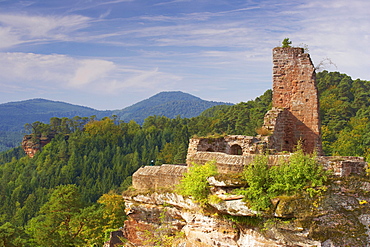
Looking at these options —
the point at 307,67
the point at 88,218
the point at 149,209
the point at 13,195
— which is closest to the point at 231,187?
the point at 149,209

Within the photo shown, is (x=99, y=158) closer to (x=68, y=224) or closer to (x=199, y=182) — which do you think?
(x=68, y=224)

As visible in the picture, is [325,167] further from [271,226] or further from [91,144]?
[91,144]

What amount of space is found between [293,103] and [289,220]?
7.24 meters

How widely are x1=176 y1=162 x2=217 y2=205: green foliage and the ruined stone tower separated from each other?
495 cm

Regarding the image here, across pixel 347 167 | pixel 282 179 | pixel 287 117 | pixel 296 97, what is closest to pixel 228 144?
pixel 287 117

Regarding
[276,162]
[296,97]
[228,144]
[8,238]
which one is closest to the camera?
[276,162]

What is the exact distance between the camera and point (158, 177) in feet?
40.8

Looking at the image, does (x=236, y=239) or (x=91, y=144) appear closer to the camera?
(x=236, y=239)

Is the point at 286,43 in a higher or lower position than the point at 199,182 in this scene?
higher

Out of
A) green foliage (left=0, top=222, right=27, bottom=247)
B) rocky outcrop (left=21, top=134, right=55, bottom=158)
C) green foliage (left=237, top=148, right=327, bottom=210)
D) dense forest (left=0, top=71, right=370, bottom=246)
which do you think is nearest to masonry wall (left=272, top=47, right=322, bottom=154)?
green foliage (left=237, top=148, right=327, bottom=210)

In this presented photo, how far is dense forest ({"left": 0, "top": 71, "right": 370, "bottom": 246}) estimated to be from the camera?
30469 millimetres

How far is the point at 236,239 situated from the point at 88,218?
22.6m

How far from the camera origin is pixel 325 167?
31.5 feet

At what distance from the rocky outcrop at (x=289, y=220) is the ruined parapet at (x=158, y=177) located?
3.05 feet
